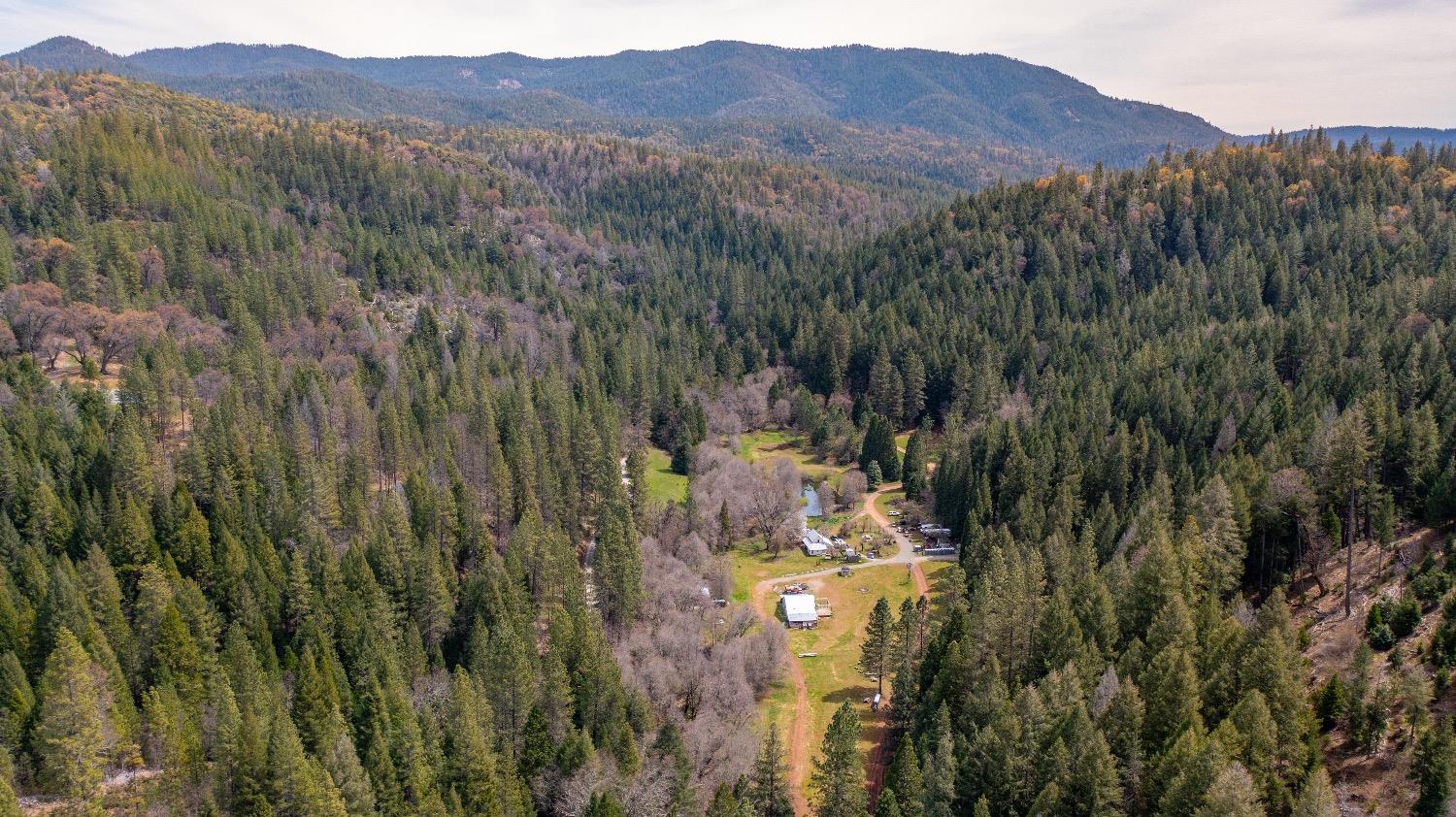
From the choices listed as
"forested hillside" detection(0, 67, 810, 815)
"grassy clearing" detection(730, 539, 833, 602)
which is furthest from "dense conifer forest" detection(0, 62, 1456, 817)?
"grassy clearing" detection(730, 539, 833, 602)

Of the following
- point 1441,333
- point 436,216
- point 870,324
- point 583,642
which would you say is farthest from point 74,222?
point 1441,333

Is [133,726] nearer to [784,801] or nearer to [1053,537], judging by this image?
[784,801]

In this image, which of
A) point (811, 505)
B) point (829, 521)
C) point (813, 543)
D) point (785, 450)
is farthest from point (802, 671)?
point (785, 450)

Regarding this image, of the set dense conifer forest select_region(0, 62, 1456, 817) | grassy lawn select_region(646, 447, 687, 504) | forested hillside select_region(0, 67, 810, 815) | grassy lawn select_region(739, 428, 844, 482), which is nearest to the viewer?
dense conifer forest select_region(0, 62, 1456, 817)

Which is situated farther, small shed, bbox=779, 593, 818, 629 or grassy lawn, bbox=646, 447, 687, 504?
grassy lawn, bbox=646, 447, 687, 504

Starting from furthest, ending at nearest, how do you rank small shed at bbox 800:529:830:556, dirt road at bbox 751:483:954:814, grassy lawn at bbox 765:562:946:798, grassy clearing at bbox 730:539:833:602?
1. small shed at bbox 800:529:830:556
2. grassy clearing at bbox 730:539:833:602
3. grassy lawn at bbox 765:562:946:798
4. dirt road at bbox 751:483:954:814

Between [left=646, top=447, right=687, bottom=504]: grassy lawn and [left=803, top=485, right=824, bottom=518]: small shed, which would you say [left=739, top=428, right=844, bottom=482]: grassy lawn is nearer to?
[left=803, top=485, right=824, bottom=518]: small shed

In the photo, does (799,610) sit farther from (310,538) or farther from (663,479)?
(310,538)
